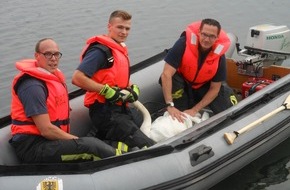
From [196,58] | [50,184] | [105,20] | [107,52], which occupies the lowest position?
[105,20]

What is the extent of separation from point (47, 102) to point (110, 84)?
578 mm

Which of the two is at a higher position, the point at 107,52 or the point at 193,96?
the point at 107,52

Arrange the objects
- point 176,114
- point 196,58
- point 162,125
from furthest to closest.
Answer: point 196,58, point 176,114, point 162,125

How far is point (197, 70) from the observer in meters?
3.67

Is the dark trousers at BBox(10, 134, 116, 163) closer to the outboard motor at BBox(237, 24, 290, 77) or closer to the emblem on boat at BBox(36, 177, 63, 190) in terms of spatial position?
the emblem on boat at BBox(36, 177, 63, 190)

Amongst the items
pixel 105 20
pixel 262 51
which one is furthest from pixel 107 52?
pixel 105 20

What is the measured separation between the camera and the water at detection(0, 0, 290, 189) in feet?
23.4

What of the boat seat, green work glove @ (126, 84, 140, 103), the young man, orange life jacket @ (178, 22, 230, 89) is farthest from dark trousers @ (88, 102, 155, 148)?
orange life jacket @ (178, 22, 230, 89)

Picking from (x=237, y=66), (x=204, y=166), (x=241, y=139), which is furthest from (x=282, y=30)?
(x=204, y=166)

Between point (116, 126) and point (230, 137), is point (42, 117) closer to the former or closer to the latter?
point (116, 126)

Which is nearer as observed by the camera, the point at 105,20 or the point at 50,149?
the point at 50,149

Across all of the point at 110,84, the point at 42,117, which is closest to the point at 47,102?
the point at 42,117

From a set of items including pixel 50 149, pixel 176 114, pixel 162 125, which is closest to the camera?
pixel 50 149

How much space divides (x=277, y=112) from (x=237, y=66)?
1.03 meters
